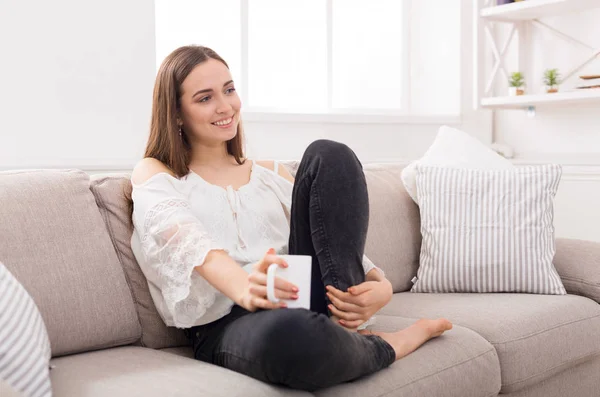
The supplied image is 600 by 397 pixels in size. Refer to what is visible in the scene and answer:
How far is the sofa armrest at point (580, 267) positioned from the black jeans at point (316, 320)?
0.86 metres

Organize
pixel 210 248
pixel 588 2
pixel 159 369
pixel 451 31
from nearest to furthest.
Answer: pixel 159 369, pixel 210 248, pixel 588 2, pixel 451 31

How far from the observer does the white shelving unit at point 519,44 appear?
3.59m

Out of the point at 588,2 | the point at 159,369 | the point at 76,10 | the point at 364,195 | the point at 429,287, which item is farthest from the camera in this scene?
the point at 588,2

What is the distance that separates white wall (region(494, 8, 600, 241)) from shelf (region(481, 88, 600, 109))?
119mm

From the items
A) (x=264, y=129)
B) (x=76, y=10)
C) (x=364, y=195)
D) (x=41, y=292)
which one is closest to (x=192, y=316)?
(x=41, y=292)

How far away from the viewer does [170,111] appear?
1861 millimetres

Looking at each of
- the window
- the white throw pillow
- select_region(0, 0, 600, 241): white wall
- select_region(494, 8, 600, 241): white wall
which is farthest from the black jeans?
select_region(494, 8, 600, 241): white wall

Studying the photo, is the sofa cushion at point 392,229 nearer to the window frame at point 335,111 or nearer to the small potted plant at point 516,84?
the window frame at point 335,111

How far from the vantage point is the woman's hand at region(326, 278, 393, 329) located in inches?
64.9

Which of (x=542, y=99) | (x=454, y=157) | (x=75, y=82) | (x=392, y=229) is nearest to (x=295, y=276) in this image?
(x=392, y=229)

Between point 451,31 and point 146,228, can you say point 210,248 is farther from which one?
point 451,31

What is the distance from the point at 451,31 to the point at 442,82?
0.90ft

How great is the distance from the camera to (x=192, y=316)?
→ 65.1 inches

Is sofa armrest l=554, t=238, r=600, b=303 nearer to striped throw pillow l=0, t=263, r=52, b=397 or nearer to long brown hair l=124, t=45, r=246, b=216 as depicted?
long brown hair l=124, t=45, r=246, b=216
